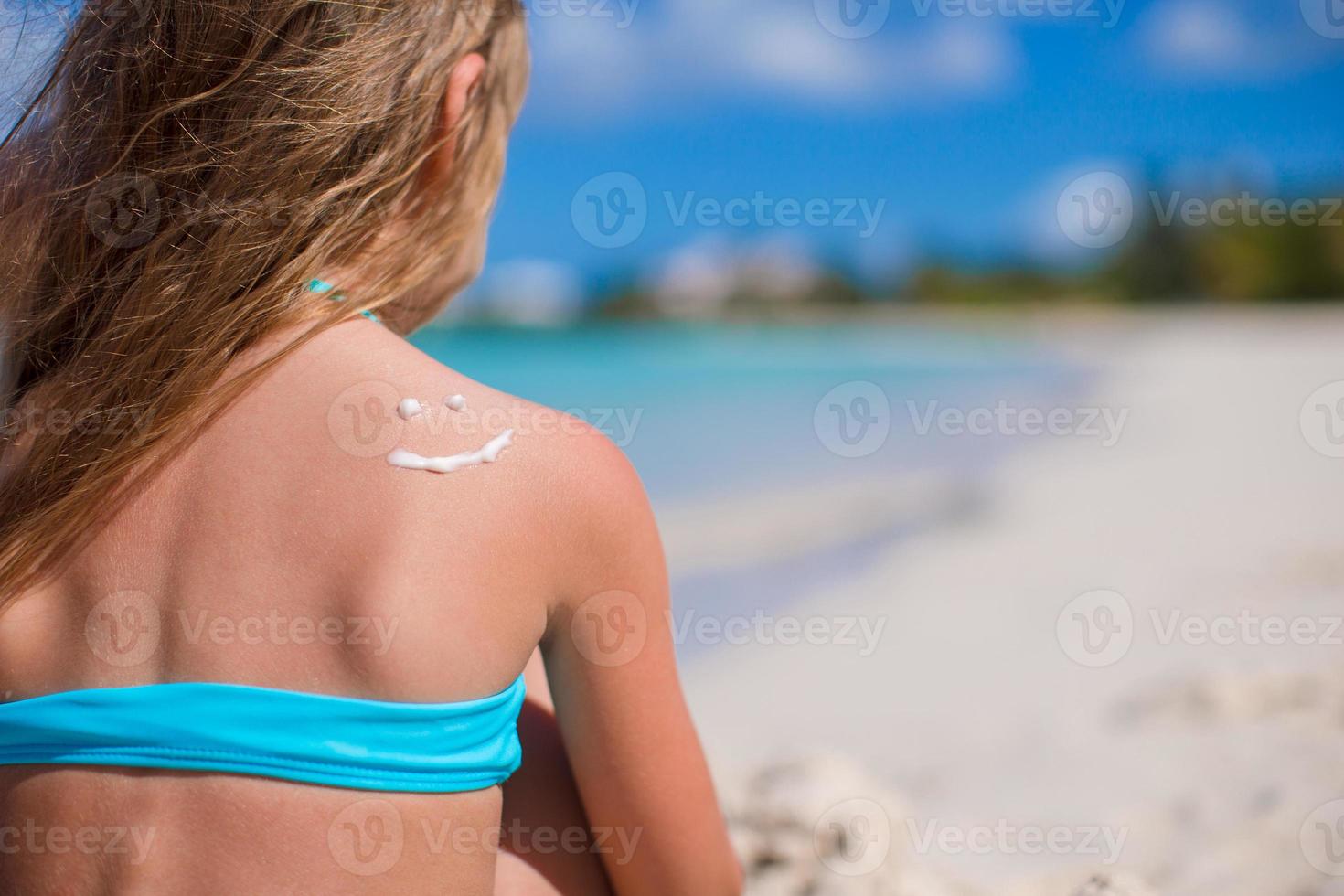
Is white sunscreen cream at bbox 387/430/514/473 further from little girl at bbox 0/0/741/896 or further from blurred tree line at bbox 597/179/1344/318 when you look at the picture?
blurred tree line at bbox 597/179/1344/318

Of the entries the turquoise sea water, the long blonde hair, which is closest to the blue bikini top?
the long blonde hair

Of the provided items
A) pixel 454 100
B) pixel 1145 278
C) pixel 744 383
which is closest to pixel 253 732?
pixel 454 100

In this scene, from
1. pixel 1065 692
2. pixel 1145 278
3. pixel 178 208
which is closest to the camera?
pixel 178 208

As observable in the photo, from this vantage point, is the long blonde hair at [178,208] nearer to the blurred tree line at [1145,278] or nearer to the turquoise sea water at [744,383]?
the turquoise sea water at [744,383]

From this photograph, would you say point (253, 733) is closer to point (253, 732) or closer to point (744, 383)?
point (253, 732)

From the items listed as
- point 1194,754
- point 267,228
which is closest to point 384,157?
point 267,228

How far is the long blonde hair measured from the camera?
1.06 meters

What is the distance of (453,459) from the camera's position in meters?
0.99

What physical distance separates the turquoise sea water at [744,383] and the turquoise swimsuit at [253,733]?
1.61 meters

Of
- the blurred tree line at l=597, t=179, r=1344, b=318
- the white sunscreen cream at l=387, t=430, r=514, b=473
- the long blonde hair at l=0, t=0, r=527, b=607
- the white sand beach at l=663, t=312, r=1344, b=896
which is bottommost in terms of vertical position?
the white sand beach at l=663, t=312, r=1344, b=896

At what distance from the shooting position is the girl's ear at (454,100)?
1.21 metres

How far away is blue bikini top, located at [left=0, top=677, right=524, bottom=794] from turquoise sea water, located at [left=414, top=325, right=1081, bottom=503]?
5.26 feet

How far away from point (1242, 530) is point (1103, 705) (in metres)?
2.63

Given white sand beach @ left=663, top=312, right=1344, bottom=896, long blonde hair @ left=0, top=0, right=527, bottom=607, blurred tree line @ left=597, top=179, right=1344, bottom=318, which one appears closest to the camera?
long blonde hair @ left=0, top=0, right=527, bottom=607
